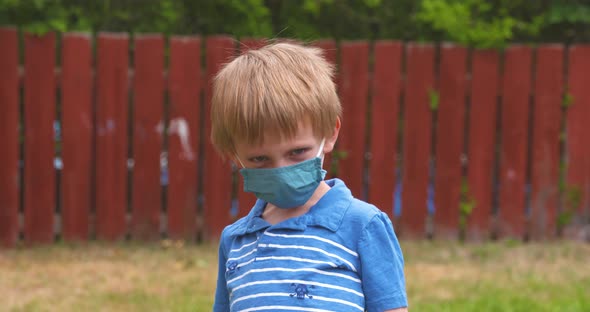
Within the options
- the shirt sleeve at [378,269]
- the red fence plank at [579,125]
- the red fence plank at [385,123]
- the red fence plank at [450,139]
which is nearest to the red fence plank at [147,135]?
the red fence plank at [385,123]

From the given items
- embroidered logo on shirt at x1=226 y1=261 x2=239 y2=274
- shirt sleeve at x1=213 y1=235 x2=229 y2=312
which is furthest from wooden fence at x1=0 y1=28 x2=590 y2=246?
embroidered logo on shirt at x1=226 y1=261 x2=239 y2=274

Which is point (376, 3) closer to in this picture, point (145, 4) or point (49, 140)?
point (145, 4)

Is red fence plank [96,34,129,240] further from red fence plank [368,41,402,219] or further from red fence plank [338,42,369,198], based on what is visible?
red fence plank [368,41,402,219]

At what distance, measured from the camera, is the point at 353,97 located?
22.9 feet

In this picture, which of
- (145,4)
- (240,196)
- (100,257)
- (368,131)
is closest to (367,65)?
(368,131)

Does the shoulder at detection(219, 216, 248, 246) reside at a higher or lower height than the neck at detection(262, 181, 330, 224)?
lower

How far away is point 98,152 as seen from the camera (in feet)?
22.4

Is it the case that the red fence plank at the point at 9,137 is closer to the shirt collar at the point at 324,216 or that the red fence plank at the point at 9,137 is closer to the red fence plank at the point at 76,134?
the red fence plank at the point at 76,134

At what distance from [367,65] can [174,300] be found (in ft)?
9.48

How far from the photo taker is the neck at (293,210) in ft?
7.49

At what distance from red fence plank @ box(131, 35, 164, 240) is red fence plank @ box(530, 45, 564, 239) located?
125 inches

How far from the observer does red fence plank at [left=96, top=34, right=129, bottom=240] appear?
22.2 feet

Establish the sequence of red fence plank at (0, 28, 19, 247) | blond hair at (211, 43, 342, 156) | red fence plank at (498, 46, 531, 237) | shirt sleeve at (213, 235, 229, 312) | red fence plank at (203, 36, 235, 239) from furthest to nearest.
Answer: red fence plank at (498, 46, 531, 237)
red fence plank at (203, 36, 235, 239)
red fence plank at (0, 28, 19, 247)
shirt sleeve at (213, 235, 229, 312)
blond hair at (211, 43, 342, 156)

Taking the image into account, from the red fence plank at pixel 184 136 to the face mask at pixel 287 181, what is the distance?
15.4 feet
